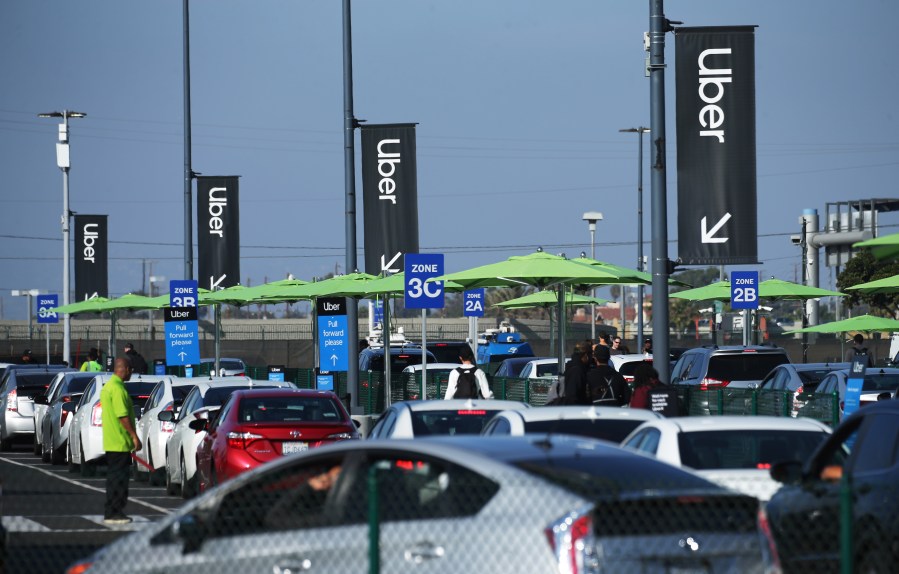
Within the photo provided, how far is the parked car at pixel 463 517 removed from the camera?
267 inches

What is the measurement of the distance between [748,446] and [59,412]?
15.5 meters

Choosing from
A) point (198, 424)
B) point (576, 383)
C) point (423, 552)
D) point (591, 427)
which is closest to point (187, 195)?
point (198, 424)

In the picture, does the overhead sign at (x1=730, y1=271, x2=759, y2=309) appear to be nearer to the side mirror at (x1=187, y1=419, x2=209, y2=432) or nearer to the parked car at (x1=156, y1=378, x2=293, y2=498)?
the parked car at (x1=156, y1=378, x2=293, y2=498)

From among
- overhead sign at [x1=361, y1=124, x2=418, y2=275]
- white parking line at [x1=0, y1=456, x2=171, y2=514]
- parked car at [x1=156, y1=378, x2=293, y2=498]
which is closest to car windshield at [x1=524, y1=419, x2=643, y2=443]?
white parking line at [x1=0, y1=456, x2=171, y2=514]

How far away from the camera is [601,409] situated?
507 inches

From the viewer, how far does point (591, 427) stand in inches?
496

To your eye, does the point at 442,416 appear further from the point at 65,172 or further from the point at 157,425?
the point at 65,172

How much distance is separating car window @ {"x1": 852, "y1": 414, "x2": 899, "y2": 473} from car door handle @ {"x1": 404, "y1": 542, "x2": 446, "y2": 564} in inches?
142

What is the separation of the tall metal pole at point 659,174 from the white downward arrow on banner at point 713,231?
47 centimetres

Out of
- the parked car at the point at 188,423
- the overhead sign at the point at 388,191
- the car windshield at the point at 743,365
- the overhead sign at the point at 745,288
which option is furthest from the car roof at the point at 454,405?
the overhead sign at the point at 745,288

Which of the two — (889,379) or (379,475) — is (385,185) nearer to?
(889,379)

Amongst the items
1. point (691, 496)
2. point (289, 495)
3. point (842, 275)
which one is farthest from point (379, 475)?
point (842, 275)

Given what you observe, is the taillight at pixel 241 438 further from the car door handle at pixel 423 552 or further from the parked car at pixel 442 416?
the car door handle at pixel 423 552

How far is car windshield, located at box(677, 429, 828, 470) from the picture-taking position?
11367 millimetres
